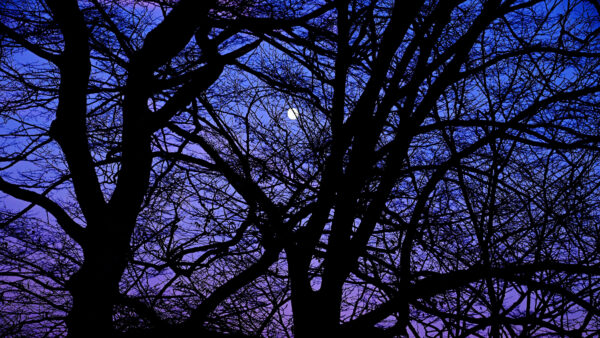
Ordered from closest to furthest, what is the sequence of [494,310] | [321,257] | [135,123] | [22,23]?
[494,310]
[135,123]
[22,23]
[321,257]

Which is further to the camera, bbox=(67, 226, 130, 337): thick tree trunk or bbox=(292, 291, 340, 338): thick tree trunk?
bbox=(292, 291, 340, 338): thick tree trunk

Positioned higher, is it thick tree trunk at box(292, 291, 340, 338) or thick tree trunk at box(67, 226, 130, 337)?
thick tree trunk at box(67, 226, 130, 337)

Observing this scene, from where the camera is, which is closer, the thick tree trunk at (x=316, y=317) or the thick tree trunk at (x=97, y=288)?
the thick tree trunk at (x=97, y=288)

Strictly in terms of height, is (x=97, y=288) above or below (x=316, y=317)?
above

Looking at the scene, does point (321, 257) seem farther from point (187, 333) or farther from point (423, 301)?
point (187, 333)

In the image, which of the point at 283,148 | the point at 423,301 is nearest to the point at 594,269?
the point at 423,301

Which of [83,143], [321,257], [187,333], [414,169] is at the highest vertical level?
[83,143]

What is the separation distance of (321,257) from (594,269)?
1920 mm

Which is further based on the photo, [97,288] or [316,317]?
[316,317]

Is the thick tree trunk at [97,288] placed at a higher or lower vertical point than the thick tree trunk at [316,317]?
higher

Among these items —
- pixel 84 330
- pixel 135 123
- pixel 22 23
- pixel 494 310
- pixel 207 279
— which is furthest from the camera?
pixel 207 279

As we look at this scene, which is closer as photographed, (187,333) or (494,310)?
(494,310)

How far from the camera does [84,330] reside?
246cm

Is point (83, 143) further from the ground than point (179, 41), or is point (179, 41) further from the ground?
point (179, 41)
